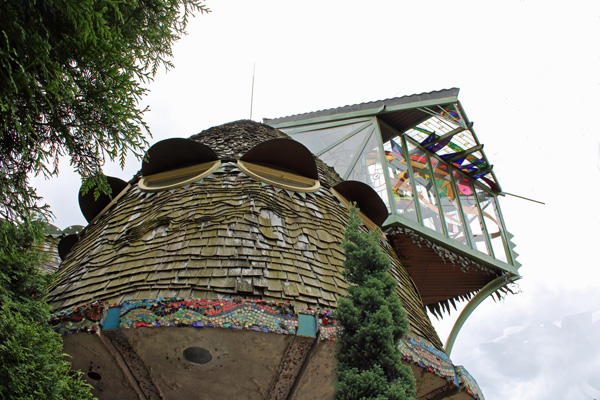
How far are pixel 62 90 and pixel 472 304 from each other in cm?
945

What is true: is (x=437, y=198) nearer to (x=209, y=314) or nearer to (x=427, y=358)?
(x=427, y=358)

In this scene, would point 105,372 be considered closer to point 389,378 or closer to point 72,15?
point 389,378

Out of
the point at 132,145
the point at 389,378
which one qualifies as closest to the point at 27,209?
the point at 132,145

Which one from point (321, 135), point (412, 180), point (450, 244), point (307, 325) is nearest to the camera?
point (307, 325)

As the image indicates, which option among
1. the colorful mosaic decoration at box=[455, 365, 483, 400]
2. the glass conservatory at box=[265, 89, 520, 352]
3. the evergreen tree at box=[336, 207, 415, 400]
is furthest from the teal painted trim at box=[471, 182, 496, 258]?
the evergreen tree at box=[336, 207, 415, 400]

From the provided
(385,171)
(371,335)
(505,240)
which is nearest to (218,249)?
(371,335)

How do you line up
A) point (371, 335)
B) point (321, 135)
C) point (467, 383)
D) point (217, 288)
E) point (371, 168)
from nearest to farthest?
point (371, 335) → point (217, 288) → point (467, 383) → point (371, 168) → point (321, 135)

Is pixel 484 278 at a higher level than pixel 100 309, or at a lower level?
lower

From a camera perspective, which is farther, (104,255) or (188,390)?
(104,255)

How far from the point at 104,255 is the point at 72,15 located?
117 inches

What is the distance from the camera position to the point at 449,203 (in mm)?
11320

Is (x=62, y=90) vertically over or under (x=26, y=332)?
over

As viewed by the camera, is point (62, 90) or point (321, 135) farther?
point (321, 135)

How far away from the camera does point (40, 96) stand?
12.5ft
